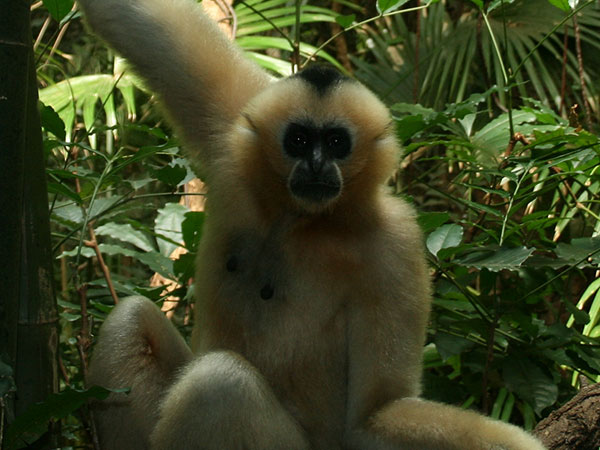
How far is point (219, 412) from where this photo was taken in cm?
274

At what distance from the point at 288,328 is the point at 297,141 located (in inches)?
31.8

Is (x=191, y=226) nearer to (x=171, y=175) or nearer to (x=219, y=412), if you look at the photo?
(x=171, y=175)

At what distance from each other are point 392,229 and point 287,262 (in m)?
0.48

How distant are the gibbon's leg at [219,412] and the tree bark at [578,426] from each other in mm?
1210

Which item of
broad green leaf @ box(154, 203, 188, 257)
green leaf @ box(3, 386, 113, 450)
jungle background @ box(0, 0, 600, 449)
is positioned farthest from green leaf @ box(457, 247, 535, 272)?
green leaf @ box(3, 386, 113, 450)

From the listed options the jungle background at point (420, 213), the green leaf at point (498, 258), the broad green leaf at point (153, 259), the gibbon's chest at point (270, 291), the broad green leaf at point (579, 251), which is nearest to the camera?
the jungle background at point (420, 213)

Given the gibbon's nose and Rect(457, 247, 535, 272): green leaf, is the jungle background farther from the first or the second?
the gibbon's nose

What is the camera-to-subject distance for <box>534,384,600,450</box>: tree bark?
10.1 ft

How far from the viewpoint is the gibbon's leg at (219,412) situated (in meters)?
2.73

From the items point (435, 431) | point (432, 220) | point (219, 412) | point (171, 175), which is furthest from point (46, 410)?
point (432, 220)

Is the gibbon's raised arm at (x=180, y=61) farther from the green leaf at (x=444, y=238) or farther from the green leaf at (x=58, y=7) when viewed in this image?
the green leaf at (x=444, y=238)

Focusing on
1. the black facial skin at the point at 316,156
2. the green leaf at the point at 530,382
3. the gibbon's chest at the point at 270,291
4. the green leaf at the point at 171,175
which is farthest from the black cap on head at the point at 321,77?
the green leaf at the point at 530,382

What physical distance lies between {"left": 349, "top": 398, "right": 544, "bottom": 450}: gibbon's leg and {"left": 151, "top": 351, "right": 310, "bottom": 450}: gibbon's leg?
0.42 meters

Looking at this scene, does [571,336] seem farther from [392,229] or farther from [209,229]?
[209,229]
